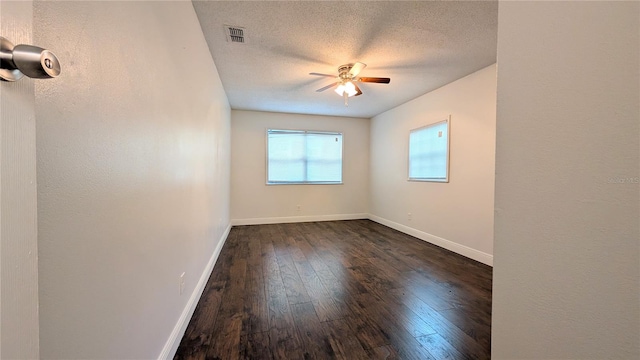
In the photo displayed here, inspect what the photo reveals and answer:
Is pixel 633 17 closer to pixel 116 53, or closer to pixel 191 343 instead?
pixel 116 53

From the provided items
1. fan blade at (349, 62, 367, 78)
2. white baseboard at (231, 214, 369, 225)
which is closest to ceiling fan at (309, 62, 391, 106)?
fan blade at (349, 62, 367, 78)

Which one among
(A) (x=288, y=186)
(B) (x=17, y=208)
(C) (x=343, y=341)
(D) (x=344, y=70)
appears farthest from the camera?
(A) (x=288, y=186)

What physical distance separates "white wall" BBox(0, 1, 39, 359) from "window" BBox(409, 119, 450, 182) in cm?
373

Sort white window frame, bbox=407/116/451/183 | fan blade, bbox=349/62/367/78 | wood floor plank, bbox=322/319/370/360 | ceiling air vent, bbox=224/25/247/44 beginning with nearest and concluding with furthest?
wood floor plank, bbox=322/319/370/360 → ceiling air vent, bbox=224/25/247/44 → fan blade, bbox=349/62/367/78 → white window frame, bbox=407/116/451/183

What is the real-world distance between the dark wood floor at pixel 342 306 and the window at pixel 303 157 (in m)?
2.00

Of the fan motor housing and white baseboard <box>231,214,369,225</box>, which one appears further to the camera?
white baseboard <box>231,214,369,225</box>

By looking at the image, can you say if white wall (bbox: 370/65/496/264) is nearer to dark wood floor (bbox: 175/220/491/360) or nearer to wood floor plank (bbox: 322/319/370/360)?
dark wood floor (bbox: 175/220/491/360)

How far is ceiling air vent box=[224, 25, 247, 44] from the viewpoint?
1.99 m

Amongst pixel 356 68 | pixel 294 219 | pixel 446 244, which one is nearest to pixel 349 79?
pixel 356 68

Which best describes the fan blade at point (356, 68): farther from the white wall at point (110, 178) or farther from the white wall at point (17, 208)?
the white wall at point (17, 208)

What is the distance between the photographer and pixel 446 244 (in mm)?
3293

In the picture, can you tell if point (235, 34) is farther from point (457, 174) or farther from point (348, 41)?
point (457, 174)

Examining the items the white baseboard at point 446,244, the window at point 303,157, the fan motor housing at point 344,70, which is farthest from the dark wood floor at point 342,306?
the fan motor housing at point 344,70

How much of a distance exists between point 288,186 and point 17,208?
4608 millimetres
